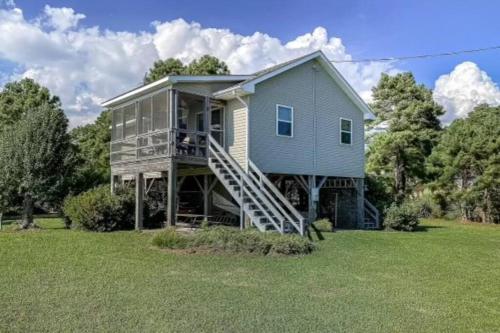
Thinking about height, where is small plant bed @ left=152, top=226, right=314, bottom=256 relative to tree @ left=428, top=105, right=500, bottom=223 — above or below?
below

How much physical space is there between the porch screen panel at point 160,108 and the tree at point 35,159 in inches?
150

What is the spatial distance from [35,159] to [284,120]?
9465 millimetres

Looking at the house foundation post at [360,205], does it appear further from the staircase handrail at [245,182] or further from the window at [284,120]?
the staircase handrail at [245,182]

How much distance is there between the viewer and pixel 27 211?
16.7 m

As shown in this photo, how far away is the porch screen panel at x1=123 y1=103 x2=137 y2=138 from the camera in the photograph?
1780 cm

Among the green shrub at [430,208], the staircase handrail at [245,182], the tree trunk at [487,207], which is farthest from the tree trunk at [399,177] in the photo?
the staircase handrail at [245,182]

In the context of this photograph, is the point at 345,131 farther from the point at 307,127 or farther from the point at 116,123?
the point at 116,123

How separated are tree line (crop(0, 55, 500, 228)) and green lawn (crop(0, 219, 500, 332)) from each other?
5.87 meters

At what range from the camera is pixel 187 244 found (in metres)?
10.9

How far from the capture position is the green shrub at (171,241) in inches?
429

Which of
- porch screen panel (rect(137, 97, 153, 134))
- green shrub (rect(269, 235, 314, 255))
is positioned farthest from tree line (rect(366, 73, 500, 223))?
porch screen panel (rect(137, 97, 153, 134))

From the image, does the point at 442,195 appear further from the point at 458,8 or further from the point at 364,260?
the point at 364,260

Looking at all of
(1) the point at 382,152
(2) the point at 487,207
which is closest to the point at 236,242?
(2) the point at 487,207

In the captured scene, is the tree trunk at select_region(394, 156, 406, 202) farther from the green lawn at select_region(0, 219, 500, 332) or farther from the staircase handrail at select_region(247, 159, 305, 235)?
the green lawn at select_region(0, 219, 500, 332)
